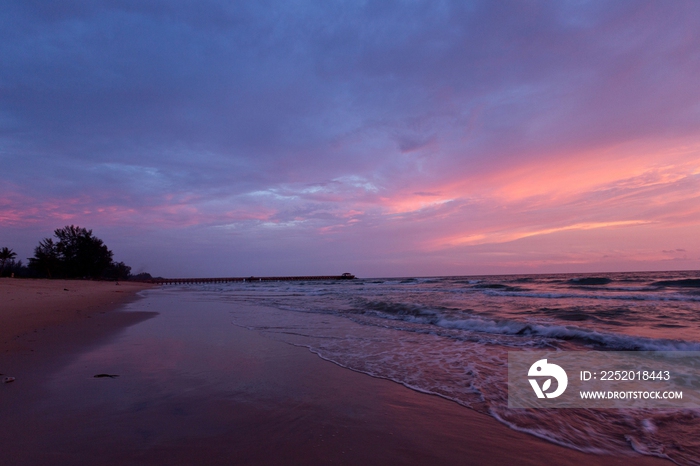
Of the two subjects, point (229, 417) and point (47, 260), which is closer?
point (229, 417)

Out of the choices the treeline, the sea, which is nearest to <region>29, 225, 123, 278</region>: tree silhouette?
the treeline

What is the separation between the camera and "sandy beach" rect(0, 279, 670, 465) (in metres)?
3.04

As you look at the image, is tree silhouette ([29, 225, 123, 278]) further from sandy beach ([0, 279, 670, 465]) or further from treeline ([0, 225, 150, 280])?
sandy beach ([0, 279, 670, 465])

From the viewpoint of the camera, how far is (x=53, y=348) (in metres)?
7.14

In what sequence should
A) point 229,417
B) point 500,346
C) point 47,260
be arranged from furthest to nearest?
point 47,260, point 500,346, point 229,417

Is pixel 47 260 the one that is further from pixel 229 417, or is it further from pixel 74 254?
pixel 229 417

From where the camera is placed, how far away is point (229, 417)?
3834 millimetres

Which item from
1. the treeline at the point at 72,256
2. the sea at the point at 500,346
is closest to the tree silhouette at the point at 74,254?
the treeline at the point at 72,256

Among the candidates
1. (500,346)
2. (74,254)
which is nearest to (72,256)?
(74,254)

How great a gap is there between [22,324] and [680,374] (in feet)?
47.5

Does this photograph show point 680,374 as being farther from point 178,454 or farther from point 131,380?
point 131,380

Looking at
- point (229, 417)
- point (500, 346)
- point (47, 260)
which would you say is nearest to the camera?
point (229, 417)

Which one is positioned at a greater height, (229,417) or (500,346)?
(229,417)

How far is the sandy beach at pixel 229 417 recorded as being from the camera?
3037 millimetres
